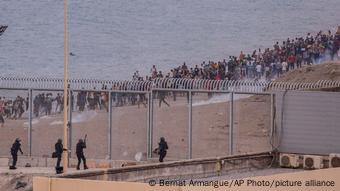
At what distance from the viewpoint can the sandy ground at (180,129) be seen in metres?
21.3

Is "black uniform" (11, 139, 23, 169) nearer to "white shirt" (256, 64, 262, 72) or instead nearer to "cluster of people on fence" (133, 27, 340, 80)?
"cluster of people on fence" (133, 27, 340, 80)

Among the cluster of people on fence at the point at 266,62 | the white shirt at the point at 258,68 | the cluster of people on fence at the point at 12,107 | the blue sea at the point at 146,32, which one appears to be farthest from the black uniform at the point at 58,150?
the white shirt at the point at 258,68

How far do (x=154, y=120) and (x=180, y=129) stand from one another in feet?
2.06

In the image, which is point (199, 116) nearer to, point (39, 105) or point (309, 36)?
point (39, 105)

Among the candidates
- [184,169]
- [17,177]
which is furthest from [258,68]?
[184,169]

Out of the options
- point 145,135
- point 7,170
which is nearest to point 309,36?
point 145,135

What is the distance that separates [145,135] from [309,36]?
10208 millimetres

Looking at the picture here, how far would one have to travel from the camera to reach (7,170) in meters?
20.8

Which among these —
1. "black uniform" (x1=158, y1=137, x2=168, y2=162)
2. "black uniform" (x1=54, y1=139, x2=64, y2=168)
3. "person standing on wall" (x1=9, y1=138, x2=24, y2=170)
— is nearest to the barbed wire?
"person standing on wall" (x1=9, y1=138, x2=24, y2=170)

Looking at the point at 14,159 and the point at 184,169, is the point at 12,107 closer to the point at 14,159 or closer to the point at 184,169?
the point at 14,159

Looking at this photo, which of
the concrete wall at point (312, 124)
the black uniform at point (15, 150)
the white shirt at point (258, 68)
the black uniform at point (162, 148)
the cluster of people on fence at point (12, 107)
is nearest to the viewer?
the concrete wall at point (312, 124)

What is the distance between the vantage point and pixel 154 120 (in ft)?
70.5

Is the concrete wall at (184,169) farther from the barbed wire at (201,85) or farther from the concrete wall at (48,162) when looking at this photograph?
the barbed wire at (201,85)

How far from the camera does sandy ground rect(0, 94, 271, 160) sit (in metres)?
21.3
